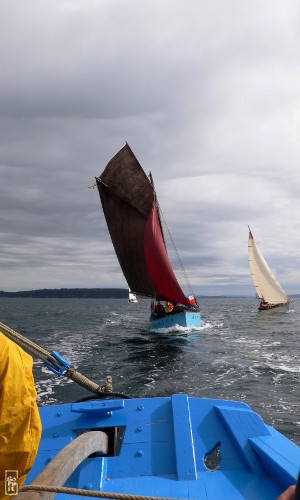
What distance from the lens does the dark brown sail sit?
34906 millimetres

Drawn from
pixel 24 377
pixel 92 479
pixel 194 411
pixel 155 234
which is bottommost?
pixel 92 479

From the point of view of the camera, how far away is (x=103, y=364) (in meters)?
17.8

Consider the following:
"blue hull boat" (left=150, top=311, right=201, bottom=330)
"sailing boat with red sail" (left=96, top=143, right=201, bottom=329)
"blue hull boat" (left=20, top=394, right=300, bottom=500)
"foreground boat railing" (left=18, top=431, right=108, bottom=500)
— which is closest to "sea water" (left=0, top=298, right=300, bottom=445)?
"blue hull boat" (left=20, top=394, right=300, bottom=500)

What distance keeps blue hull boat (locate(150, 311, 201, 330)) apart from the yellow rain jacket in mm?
33070

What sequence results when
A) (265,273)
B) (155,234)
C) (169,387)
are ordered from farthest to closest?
(265,273) → (155,234) → (169,387)

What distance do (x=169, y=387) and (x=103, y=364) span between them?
19.7ft

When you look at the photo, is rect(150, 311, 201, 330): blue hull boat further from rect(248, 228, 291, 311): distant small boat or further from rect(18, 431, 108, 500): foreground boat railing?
rect(248, 228, 291, 311): distant small boat

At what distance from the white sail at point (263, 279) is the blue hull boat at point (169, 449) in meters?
67.6

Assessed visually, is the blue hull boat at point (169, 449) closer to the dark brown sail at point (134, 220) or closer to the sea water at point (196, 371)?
the sea water at point (196, 371)

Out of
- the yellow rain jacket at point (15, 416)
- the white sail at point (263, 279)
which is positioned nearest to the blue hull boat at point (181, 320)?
the yellow rain jacket at point (15, 416)

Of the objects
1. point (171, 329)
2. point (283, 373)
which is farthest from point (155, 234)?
point (283, 373)

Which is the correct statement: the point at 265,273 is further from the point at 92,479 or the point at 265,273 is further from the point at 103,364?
the point at 92,479

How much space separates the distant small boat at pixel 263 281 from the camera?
6962cm

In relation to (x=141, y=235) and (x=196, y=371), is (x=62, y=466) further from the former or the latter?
(x=141, y=235)
